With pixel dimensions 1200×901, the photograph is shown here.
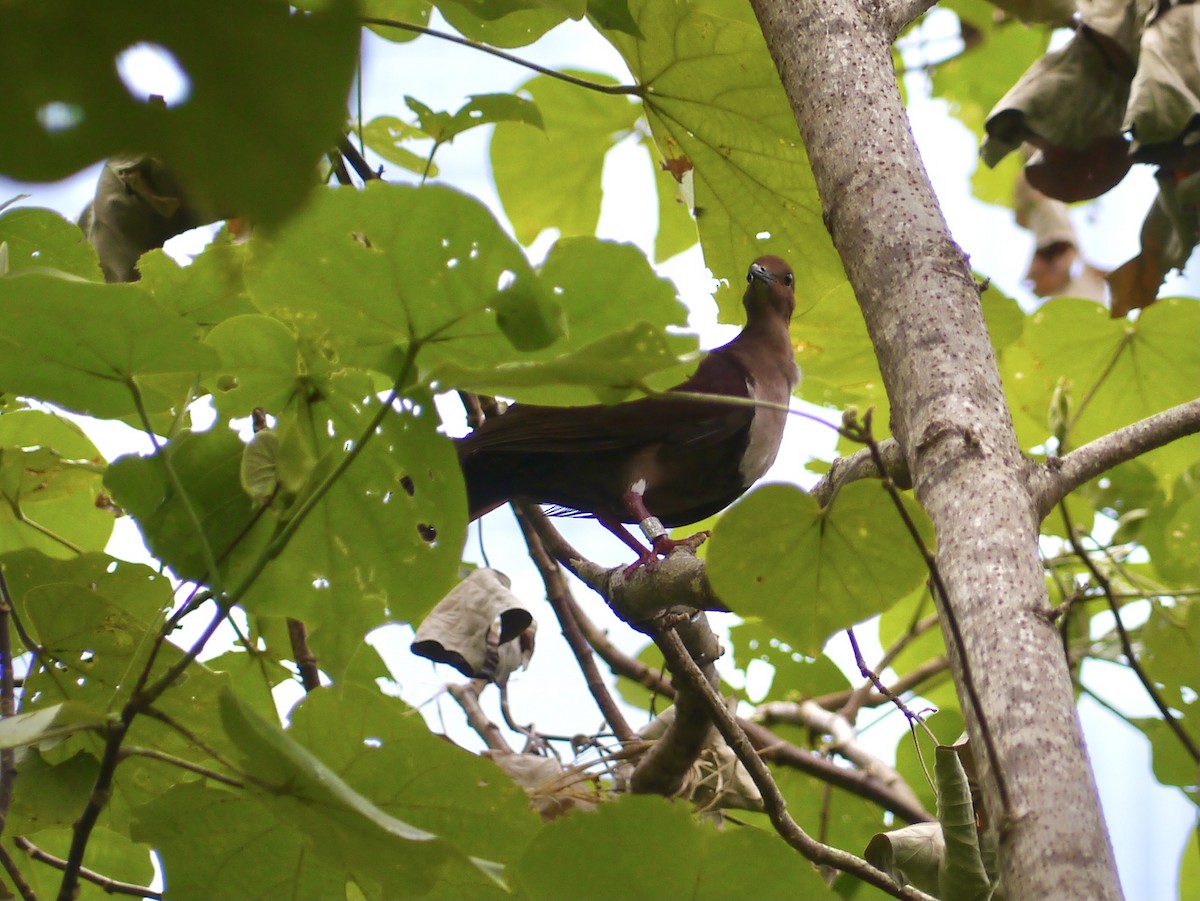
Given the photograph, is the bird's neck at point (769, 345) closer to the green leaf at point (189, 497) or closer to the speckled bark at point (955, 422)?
the speckled bark at point (955, 422)

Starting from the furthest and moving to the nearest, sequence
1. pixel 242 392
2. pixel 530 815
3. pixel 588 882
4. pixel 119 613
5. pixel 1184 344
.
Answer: pixel 1184 344
pixel 119 613
pixel 242 392
pixel 530 815
pixel 588 882

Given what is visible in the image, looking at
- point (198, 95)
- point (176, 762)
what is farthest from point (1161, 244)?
point (198, 95)

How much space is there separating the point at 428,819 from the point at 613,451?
52.3 inches

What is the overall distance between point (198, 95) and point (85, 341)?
0.79 metres

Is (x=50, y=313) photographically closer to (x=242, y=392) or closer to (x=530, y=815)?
(x=242, y=392)

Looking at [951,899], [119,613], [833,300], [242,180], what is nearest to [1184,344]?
[833,300]

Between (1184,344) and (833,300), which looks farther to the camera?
(1184,344)

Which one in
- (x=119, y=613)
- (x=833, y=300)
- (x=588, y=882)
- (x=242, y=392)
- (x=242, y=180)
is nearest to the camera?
(x=242, y=180)

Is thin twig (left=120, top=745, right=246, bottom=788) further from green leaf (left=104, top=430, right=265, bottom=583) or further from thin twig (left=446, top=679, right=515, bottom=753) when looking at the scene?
thin twig (left=446, top=679, right=515, bottom=753)

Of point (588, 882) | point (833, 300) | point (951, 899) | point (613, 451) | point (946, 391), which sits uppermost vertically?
point (833, 300)

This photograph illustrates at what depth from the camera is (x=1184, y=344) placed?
2.63 meters

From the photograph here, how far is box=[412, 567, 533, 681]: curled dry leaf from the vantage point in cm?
187

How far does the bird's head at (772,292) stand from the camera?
8.68ft

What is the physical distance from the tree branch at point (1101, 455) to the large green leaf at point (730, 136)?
0.71m
